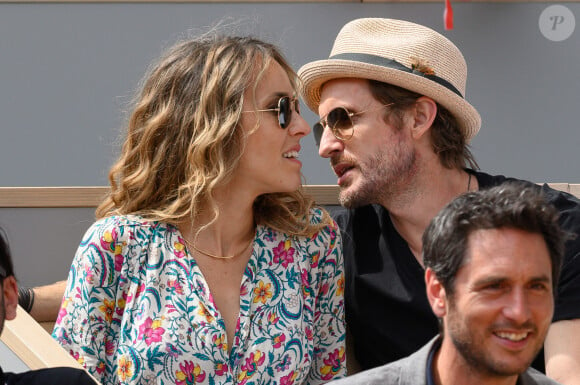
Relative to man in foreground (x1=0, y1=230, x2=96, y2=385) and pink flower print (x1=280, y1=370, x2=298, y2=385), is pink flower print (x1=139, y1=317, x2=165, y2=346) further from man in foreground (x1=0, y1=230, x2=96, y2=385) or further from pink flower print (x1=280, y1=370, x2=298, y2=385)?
man in foreground (x1=0, y1=230, x2=96, y2=385)

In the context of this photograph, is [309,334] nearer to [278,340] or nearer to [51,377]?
[278,340]

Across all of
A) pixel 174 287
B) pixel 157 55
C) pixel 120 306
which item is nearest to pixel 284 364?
pixel 174 287

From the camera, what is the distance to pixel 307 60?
5.40 metres

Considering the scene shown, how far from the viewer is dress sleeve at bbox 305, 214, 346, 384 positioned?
3.11m

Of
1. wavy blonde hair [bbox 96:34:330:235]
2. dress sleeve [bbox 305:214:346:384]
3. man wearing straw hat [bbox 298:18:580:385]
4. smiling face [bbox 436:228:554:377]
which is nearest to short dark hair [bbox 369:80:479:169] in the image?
man wearing straw hat [bbox 298:18:580:385]

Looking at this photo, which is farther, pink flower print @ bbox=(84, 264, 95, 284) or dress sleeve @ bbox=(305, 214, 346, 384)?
dress sleeve @ bbox=(305, 214, 346, 384)

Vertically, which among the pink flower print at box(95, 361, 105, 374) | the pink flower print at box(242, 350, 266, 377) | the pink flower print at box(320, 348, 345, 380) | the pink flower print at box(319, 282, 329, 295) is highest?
the pink flower print at box(319, 282, 329, 295)

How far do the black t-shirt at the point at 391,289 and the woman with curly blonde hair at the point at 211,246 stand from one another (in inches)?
4.9

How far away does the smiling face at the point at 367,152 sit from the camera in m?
3.33

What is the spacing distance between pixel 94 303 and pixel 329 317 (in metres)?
0.70

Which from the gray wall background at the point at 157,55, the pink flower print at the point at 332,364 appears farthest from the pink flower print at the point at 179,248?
the gray wall background at the point at 157,55

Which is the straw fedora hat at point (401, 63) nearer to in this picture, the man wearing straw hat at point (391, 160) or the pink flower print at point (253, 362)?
the man wearing straw hat at point (391, 160)

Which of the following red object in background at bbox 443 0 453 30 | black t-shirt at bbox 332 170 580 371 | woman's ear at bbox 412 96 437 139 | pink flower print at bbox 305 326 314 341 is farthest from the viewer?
red object in background at bbox 443 0 453 30

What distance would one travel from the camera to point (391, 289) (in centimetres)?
322
